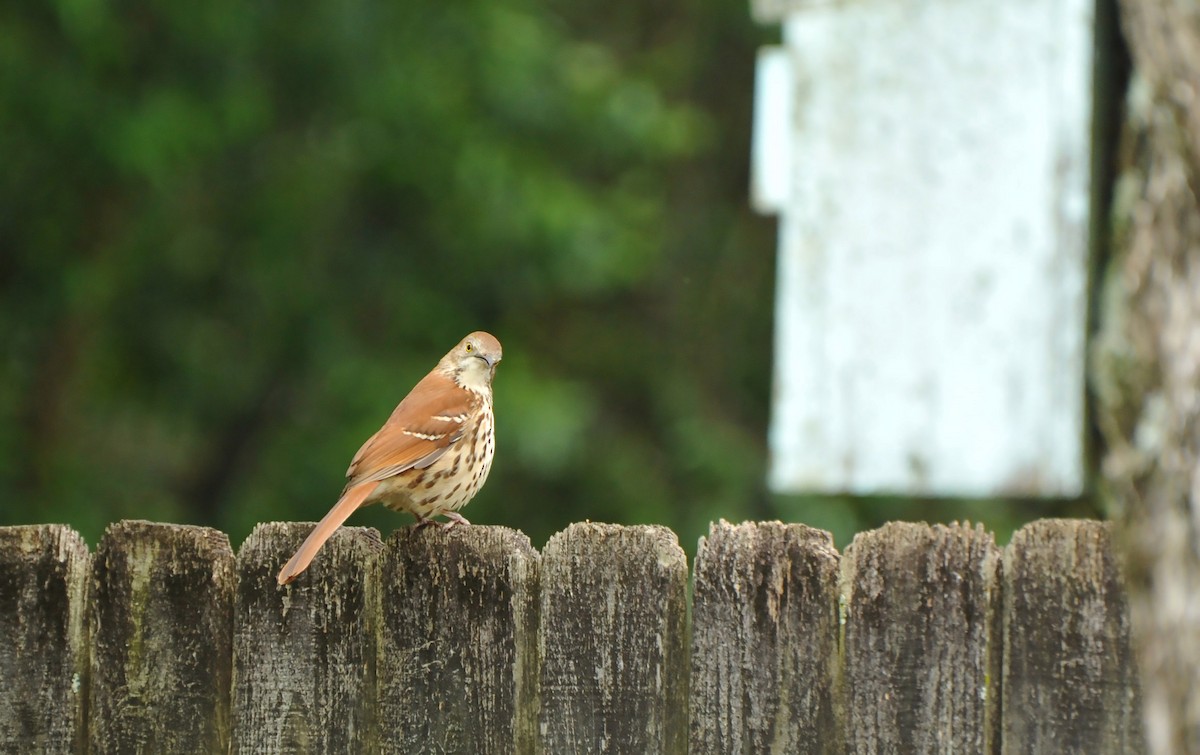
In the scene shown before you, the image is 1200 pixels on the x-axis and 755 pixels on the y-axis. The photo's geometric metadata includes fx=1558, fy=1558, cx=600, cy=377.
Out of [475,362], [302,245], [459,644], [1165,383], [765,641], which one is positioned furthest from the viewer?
[302,245]

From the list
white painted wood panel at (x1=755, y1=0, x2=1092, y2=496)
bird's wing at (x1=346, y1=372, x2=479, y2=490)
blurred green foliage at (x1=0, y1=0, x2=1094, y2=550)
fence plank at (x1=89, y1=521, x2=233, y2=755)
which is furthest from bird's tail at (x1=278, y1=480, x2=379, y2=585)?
blurred green foliage at (x1=0, y1=0, x2=1094, y2=550)

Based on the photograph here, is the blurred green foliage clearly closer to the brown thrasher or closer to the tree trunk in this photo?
the brown thrasher

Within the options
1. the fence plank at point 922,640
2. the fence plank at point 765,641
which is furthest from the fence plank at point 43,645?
the fence plank at point 922,640

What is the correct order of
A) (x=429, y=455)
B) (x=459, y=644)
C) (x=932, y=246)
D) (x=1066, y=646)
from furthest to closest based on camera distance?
(x=932, y=246)
(x=429, y=455)
(x=459, y=644)
(x=1066, y=646)

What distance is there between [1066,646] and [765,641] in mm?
447

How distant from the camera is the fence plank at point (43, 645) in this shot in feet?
8.59

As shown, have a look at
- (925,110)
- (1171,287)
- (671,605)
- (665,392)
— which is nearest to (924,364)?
(925,110)

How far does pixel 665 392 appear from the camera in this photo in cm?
1057

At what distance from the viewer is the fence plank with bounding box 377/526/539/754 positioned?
99.4 inches

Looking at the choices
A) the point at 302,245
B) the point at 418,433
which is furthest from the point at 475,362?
the point at 302,245

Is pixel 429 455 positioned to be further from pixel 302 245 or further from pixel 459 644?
pixel 302 245

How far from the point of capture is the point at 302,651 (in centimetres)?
259

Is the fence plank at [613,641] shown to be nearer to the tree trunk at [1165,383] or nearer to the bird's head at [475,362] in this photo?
the tree trunk at [1165,383]

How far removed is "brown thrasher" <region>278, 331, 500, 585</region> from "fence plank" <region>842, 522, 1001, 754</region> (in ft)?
3.26
